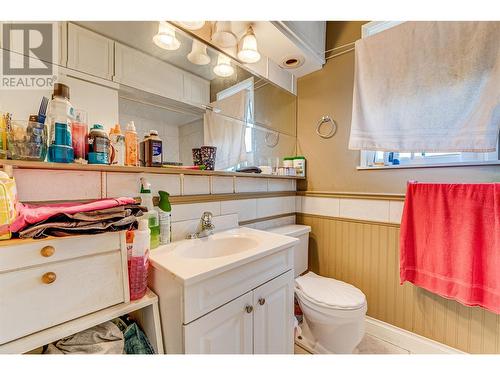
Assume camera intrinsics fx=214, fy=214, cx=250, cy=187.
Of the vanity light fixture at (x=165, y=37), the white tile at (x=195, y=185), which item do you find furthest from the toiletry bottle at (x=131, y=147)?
the vanity light fixture at (x=165, y=37)

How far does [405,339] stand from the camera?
132 cm

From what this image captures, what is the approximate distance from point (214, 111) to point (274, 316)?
1.13m

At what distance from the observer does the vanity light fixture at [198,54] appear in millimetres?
1173

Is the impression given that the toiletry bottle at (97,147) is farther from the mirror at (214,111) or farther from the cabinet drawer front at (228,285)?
the cabinet drawer front at (228,285)

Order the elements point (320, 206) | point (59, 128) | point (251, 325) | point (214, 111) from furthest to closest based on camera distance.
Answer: point (320, 206) < point (214, 111) < point (251, 325) < point (59, 128)

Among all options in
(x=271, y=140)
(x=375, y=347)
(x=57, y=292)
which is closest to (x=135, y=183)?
(x=57, y=292)

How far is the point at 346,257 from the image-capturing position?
60.8 inches

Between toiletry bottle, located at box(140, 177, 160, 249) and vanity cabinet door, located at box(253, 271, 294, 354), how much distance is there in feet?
1.48

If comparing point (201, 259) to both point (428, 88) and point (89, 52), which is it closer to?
point (89, 52)

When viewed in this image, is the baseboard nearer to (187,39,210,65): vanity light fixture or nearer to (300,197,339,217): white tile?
(300,197,339,217): white tile

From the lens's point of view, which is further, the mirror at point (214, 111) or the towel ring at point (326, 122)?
the towel ring at point (326, 122)

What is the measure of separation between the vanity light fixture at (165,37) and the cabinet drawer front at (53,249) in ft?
3.08

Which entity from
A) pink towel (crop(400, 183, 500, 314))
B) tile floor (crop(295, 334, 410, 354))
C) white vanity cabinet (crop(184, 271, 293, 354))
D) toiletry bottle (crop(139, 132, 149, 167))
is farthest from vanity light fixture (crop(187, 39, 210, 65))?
tile floor (crop(295, 334, 410, 354))

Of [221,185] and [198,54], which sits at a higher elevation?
[198,54]
